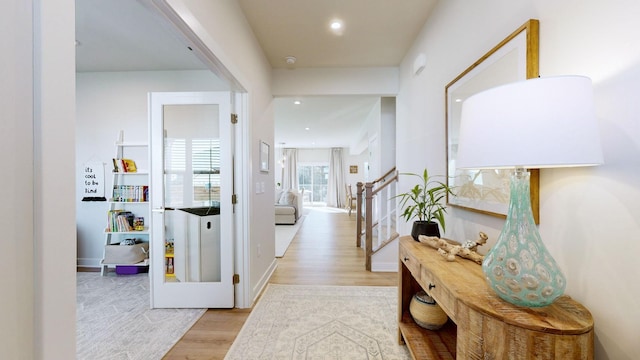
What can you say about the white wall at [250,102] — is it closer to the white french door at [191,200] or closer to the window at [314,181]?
the white french door at [191,200]

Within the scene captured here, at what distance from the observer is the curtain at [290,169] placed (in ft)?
35.6

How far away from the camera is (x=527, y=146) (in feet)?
2.39

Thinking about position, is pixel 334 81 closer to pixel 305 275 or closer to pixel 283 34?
pixel 283 34

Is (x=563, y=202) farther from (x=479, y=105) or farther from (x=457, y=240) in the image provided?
(x=457, y=240)

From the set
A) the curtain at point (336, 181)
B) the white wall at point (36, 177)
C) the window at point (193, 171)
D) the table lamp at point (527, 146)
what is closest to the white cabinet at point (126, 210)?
the window at point (193, 171)

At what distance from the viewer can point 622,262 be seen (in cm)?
75

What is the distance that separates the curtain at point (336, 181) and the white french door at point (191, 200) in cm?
850

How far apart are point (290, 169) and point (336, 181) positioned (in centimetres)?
202

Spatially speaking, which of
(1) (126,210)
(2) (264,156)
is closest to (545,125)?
(2) (264,156)

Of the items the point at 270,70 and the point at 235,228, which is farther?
the point at 270,70

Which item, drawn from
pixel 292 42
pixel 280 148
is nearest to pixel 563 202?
pixel 292 42

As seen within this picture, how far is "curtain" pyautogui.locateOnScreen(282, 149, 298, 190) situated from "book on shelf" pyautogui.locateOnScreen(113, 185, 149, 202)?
7580 millimetres

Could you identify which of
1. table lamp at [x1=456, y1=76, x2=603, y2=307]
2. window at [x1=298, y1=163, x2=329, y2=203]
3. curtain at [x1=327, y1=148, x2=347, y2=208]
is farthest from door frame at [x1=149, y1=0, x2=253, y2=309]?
window at [x1=298, y1=163, x2=329, y2=203]

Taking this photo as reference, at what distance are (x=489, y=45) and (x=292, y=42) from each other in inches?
72.7
